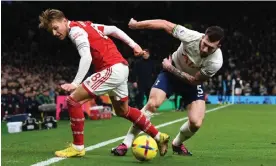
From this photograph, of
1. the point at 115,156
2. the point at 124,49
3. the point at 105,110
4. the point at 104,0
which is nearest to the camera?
the point at 115,156

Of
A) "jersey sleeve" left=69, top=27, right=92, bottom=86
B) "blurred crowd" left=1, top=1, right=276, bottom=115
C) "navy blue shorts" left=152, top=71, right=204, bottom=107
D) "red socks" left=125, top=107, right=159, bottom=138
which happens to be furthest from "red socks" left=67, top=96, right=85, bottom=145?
"blurred crowd" left=1, top=1, right=276, bottom=115

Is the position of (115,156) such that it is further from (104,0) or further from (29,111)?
(104,0)

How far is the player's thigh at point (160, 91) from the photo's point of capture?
758 centimetres

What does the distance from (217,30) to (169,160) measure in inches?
67.9

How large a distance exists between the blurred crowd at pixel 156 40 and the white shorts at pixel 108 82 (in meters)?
21.4

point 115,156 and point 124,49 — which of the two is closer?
point 115,156

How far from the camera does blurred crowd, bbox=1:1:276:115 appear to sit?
3200 centimetres

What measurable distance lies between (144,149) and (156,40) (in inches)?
1154

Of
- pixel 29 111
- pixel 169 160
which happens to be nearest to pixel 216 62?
pixel 169 160

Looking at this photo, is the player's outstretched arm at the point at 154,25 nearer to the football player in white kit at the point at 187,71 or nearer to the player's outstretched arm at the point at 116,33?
the football player in white kit at the point at 187,71

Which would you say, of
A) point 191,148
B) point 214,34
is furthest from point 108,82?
point 191,148

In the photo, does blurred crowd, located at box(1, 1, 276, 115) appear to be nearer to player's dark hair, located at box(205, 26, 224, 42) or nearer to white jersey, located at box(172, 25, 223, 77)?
white jersey, located at box(172, 25, 223, 77)

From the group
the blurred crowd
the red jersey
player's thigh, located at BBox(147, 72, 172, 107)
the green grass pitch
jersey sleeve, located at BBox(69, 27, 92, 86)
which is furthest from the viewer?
the blurred crowd

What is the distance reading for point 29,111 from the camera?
18078 millimetres
